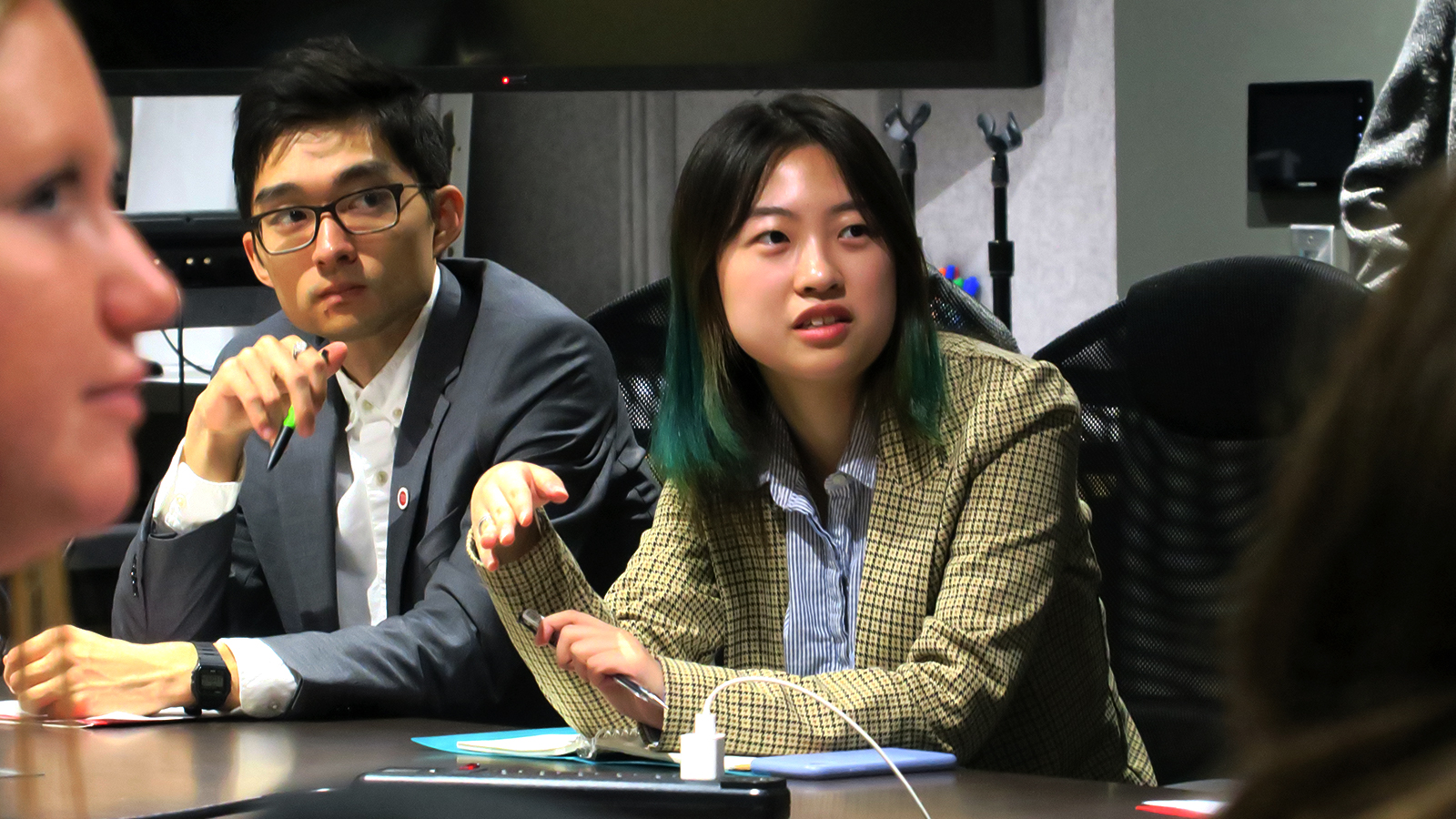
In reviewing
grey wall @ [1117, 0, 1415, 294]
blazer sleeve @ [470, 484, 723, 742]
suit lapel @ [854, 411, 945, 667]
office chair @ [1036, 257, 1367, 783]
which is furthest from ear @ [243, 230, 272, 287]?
grey wall @ [1117, 0, 1415, 294]

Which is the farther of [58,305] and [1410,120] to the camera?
[1410,120]

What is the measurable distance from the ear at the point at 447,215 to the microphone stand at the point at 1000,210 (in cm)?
135

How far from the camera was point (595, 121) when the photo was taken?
387 cm

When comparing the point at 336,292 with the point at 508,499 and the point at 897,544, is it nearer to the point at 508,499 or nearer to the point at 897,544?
the point at 508,499

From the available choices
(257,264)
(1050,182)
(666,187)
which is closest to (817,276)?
(257,264)

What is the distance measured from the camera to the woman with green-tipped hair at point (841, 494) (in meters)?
1.38

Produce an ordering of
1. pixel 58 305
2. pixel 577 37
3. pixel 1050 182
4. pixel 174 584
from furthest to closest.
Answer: pixel 1050 182 < pixel 577 37 < pixel 174 584 < pixel 58 305

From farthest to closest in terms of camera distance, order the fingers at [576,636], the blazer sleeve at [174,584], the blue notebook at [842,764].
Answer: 1. the blazer sleeve at [174,584]
2. the fingers at [576,636]
3. the blue notebook at [842,764]

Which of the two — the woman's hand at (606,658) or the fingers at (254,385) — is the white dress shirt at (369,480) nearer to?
the fingers at (254,385)

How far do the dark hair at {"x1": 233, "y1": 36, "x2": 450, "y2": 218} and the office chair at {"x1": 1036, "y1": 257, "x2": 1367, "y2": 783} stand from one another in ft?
2.62

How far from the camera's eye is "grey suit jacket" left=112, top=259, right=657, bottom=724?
160 centimetres

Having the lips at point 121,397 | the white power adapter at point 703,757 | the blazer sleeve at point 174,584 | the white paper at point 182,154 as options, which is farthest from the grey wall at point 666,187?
the lips at point 121,397

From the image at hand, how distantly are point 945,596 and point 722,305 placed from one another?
404 millimetres

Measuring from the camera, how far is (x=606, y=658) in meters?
1.24
